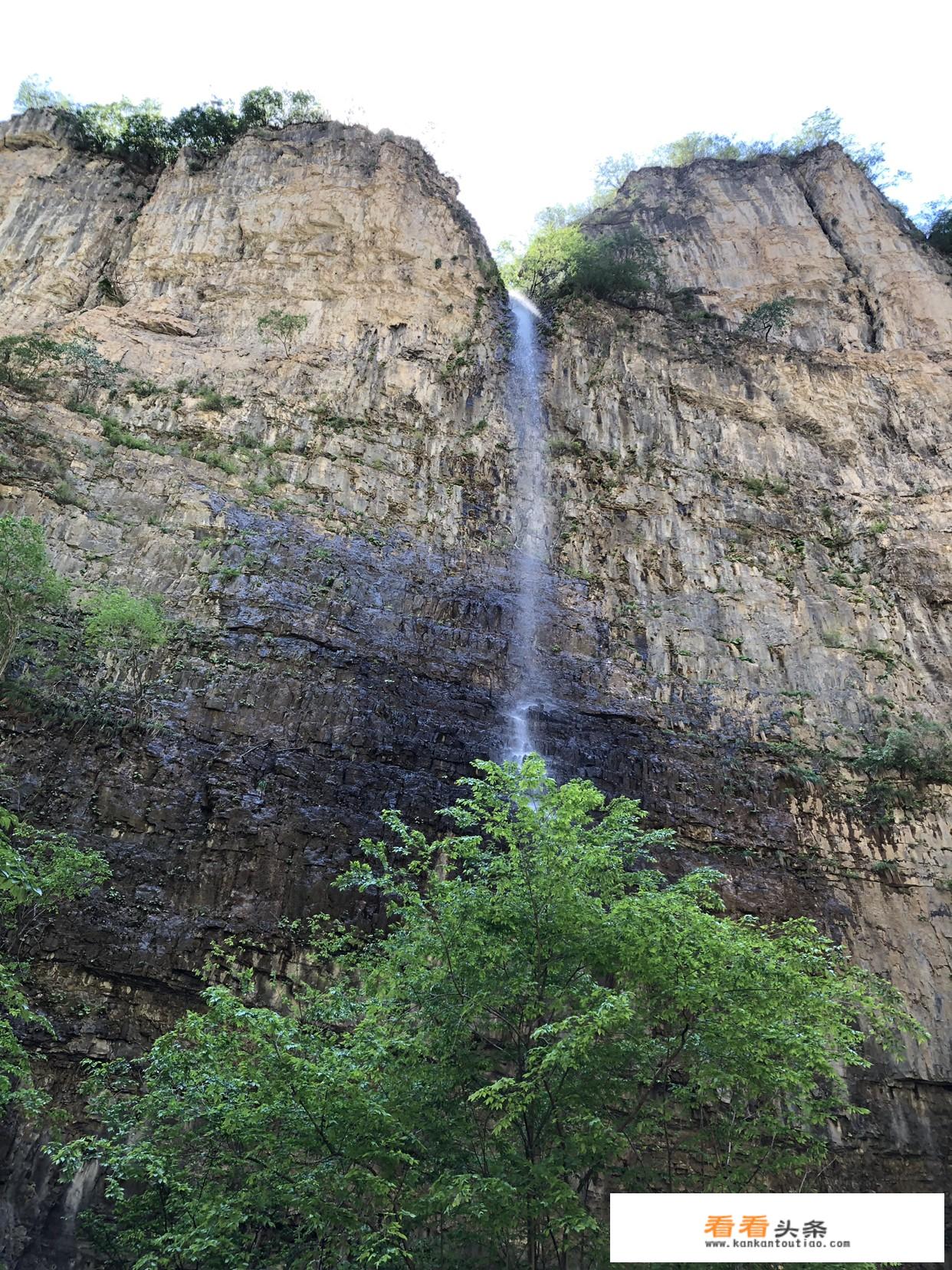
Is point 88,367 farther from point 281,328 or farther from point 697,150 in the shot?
point 697,150

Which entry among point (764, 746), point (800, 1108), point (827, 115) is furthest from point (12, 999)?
point (827, 115)

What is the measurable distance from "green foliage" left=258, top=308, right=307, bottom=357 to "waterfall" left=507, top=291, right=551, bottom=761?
594 cm

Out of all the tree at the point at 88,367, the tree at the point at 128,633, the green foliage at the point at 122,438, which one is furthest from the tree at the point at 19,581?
the tree at the point at 88,367

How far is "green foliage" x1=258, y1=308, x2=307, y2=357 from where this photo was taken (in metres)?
24.0

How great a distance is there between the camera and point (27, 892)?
1148cm

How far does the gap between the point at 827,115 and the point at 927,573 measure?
23.8 meters

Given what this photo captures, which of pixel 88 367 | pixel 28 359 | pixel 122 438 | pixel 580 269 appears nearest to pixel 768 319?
pixel 580 269

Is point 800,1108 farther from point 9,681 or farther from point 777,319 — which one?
point 777,319

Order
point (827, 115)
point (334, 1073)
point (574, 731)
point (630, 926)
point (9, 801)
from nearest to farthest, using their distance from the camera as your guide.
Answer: point (334, 1073), point (630, 926), point (9, 801), point (574, 731), point (827, 115)

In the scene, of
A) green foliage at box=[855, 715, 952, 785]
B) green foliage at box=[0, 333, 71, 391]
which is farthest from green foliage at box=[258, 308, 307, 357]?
green foliage at box=[855, 715, 952, 785]

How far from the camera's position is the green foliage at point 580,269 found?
1165 inches

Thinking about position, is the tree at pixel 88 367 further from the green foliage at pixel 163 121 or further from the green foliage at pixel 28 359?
the green foliage at pixel 163 121

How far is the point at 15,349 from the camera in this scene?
21.1m

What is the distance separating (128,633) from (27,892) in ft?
19.6
